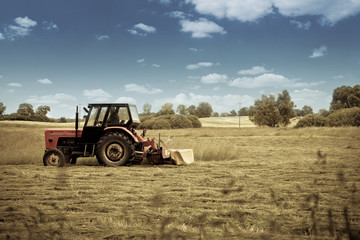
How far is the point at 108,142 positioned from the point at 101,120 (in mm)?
810

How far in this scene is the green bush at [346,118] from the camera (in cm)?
3956

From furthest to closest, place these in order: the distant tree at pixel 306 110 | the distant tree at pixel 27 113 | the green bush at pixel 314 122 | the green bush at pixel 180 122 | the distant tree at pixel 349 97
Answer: the distant tree at pixel 306 110, the distant tree at pixel 349 97, the distant tree at pixel 27 113, the green bush at pixel 180 122, the green bush at pixel 314 122

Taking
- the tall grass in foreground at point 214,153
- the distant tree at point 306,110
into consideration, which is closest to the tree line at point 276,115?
the tall grass in foreground at point 214,153

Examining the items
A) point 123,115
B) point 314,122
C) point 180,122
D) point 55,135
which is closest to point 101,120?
point 123,115

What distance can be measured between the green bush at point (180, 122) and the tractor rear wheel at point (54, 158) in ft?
136

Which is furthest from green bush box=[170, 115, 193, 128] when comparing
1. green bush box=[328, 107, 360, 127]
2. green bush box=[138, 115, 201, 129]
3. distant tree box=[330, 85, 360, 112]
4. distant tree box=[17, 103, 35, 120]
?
distant tree box=[330, 85, 360, 112]

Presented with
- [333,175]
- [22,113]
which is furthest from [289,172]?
[22,113]

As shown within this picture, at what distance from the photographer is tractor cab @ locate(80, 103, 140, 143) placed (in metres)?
8.80

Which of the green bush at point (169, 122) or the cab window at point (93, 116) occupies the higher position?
the green bush at point (169, 122)

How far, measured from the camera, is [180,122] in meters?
50.5

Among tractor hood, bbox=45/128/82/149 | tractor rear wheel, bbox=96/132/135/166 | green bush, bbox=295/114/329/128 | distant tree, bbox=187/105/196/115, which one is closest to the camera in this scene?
tractor rear wheel, bbox=96/132/135/166

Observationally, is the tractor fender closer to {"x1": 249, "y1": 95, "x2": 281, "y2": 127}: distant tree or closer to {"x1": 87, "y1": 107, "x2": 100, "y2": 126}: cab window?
{"x1": 87, "y1": 107, "x2": 100, "y2": 126}: cab window

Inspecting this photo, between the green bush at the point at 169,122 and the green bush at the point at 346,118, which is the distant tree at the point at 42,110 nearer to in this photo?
the green bush at the point at 169,122

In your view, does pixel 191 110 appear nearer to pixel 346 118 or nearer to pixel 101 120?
pixel 346 118
